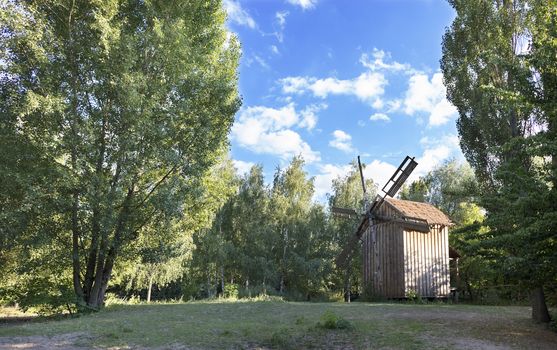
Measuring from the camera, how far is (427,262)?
75.5 feet

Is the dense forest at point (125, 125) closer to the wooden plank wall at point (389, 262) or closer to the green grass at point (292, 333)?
the green grass at point (292, 333)

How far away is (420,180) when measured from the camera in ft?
161

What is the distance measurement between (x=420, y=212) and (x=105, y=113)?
1721cm

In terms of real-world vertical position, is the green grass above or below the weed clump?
below

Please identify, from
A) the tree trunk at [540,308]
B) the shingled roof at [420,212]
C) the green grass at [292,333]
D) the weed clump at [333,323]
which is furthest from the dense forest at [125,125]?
the shingled roof at [420,212]

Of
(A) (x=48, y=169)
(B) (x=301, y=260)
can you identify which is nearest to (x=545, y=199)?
(A) (x=48, y=169)

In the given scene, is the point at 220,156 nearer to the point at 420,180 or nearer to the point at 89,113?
the point at 89,113

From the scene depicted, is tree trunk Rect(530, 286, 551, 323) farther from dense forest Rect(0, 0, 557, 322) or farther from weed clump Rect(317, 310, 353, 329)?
weed clump Rect(317, 310, 353, 329)

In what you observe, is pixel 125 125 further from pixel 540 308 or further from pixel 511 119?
pixel 540 308

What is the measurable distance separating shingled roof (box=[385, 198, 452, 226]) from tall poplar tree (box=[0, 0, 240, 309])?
35.9 ft

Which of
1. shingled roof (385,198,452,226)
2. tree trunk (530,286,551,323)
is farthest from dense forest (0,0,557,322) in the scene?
shingled roof (385,198,452,226)

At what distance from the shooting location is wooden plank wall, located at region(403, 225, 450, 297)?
2233 centimetres

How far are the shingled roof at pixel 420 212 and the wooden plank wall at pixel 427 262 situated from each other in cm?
42

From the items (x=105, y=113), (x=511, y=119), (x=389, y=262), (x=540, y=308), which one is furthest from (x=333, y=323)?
(x=389, y=262)
